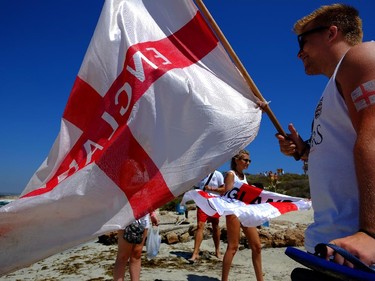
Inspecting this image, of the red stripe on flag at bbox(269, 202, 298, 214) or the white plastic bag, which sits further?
the white plastic bag

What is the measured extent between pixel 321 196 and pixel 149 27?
192 cm

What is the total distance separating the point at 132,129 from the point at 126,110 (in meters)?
0.17

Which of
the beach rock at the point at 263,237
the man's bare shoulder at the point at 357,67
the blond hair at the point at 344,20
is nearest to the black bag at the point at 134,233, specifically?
the blond hair at the point at 344,20

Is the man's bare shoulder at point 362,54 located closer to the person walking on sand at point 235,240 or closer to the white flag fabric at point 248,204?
the white flag fabric at point 248,204

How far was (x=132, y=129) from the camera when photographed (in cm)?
243

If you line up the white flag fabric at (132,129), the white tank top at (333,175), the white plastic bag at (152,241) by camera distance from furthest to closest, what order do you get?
the white plastic bag at (152,241)
the white flag fabric at (132,129)
the white tank top at (333,175)

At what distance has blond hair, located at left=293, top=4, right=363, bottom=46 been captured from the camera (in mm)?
1730

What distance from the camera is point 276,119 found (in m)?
2.54

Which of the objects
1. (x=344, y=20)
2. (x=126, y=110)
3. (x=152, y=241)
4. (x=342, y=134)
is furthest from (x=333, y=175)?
(x=152, y=241)

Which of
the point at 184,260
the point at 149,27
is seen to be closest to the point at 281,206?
the point at 184,260

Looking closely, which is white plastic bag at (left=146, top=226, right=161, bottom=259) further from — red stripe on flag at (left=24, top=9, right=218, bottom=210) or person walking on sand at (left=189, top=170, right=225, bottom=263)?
red stripe on flag at (left=24, top=9, right=218, bottom=210)

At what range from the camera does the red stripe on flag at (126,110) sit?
2.33 meters

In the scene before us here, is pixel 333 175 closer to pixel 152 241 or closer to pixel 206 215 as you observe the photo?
pixel 152 241

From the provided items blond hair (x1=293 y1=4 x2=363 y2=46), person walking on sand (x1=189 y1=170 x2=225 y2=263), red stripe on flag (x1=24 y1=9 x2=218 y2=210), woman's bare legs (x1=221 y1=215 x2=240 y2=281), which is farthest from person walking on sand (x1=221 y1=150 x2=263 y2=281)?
blond hair (x1=293 y1=4 x2=363 y2=46)
